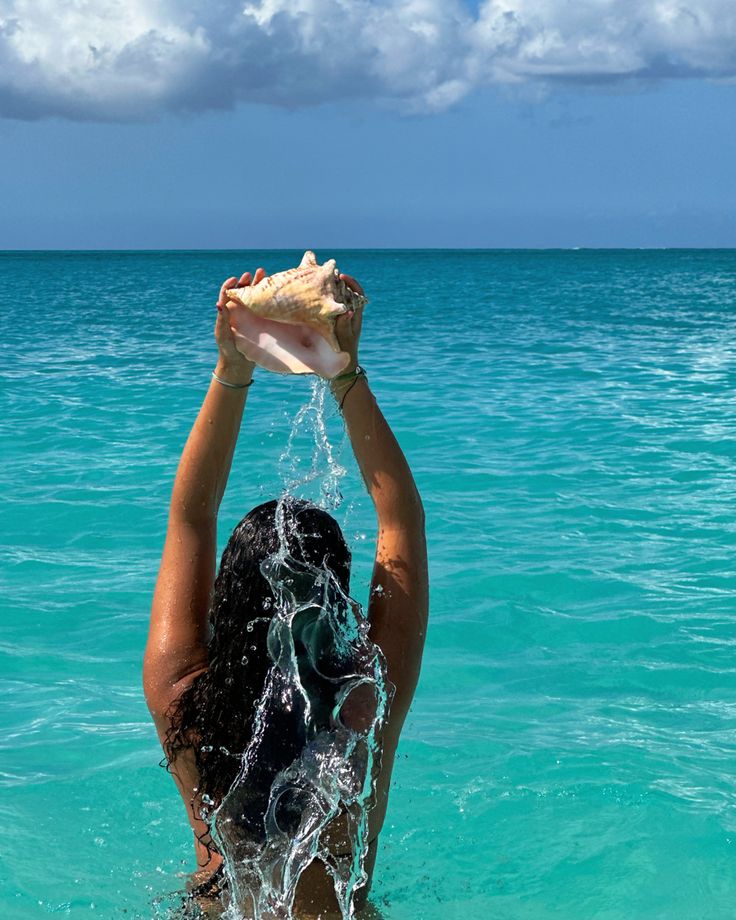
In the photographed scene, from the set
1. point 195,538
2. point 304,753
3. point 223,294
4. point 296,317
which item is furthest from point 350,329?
point 304,753

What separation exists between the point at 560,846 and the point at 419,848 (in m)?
0.53

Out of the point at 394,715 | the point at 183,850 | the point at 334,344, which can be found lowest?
the point at 183,850

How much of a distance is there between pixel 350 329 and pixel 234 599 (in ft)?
1.99

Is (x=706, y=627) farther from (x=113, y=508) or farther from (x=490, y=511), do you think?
(x=113, y=508)

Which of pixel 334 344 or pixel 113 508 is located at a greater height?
pixel 334 344

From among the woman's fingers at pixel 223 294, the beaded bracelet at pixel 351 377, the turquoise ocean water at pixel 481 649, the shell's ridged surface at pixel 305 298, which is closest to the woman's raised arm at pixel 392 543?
the beaded bracelet at pixel 351 377

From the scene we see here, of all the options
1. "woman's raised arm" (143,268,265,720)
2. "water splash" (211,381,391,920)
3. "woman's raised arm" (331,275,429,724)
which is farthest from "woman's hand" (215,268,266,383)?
"water splash" (211,381,391,920)

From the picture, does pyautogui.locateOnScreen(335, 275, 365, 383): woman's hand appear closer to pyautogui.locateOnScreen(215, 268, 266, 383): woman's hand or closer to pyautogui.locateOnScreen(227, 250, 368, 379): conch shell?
pyautogui.locateOnScreen(227, 250, 368, 379): conch shell

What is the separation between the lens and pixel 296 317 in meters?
2.26

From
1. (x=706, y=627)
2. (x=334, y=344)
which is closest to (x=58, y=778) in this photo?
(x=334, y=344)

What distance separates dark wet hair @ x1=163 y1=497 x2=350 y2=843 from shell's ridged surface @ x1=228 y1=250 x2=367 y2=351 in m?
0.37

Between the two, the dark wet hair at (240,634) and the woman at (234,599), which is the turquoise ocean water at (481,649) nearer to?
the woman at (234,599)

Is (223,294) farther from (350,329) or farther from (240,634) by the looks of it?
(240,634)

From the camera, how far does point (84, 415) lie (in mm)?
12891
